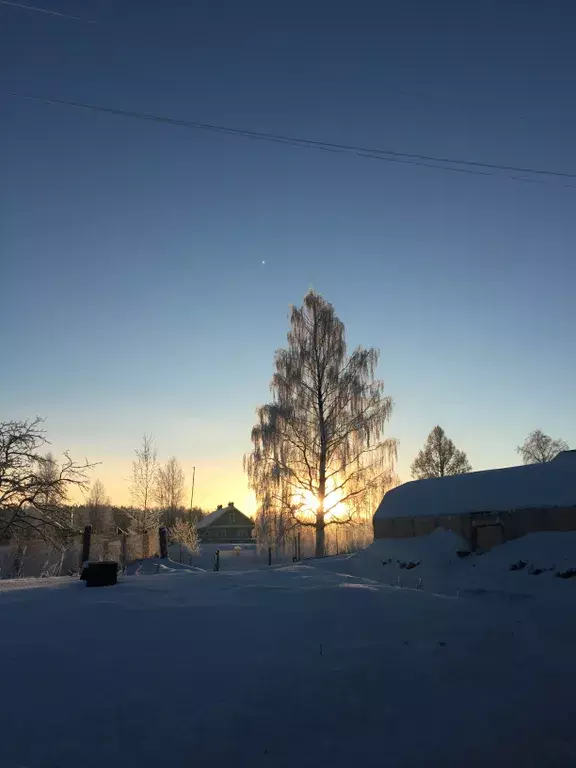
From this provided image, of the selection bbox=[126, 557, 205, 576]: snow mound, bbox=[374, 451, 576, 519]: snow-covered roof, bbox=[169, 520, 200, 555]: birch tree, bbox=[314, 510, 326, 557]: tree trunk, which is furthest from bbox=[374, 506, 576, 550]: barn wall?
bbox=[169, 520, 200, 555]: birch tree

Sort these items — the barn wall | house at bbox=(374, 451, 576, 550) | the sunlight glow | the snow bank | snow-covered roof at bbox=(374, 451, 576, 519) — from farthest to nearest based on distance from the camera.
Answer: the sunlight glow → snow-covered roof at bbox=(374, 451, 576, 519) → house at bbox=(374, 451, 576, 550) → the barn wall → the snow bank

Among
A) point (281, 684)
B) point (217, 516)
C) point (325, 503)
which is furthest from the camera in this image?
point (217, 516)

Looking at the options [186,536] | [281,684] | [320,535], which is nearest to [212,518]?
[186,536]

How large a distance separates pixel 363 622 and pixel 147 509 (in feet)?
117

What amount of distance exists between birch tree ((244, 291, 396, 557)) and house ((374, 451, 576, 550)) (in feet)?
18.9

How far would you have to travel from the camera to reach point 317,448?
23875 mm

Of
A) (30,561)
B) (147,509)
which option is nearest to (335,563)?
(30,561)

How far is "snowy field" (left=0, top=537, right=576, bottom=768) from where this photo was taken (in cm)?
393

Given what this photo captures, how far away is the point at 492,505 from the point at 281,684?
11.3 meters

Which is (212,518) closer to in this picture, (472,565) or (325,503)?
(325,503)

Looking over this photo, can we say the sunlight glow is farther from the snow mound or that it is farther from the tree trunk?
the snow mound

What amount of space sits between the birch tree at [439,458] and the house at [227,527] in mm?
27603

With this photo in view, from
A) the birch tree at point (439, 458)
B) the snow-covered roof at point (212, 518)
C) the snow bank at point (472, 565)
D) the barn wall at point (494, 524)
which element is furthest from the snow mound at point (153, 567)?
the snow-covered roof at point (212, 518)

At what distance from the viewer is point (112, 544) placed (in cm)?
4559
